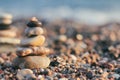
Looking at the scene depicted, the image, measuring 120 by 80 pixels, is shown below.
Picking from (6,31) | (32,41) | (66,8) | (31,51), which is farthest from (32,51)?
(66,8)

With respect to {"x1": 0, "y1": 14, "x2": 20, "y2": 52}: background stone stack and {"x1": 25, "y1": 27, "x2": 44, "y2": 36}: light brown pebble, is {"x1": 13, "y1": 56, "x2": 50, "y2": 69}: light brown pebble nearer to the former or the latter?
{"x1": 25, "y1": 27, "x2": 44, "y2": 36}: light brown pebble

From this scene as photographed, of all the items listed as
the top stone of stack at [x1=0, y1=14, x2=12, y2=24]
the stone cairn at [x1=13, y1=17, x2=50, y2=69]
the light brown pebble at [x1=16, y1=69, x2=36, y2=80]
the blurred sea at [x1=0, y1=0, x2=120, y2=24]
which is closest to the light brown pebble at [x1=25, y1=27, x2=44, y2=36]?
the stone cairn at [x1=13, y1=17, x2=50, y2=69]

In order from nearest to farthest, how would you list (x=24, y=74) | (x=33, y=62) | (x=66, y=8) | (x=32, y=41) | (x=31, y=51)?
1. (x=24, y=74)
2. (x=33, y=62)
3. (x=31, y=51)
4. (x=32, y=41)
5. (x=66, y=8)

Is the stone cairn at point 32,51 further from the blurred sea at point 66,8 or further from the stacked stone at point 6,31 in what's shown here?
→ the blurred sea at point 66,8

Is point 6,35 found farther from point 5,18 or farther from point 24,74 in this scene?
point 24,74

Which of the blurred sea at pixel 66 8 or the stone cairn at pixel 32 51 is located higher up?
the stone cairn at pixel 32 51

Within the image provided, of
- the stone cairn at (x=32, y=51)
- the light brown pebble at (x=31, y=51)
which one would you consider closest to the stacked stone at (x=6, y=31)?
the stone cairn at (x=32, y=51)

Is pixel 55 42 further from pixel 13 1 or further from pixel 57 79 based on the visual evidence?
pixel 13 1
